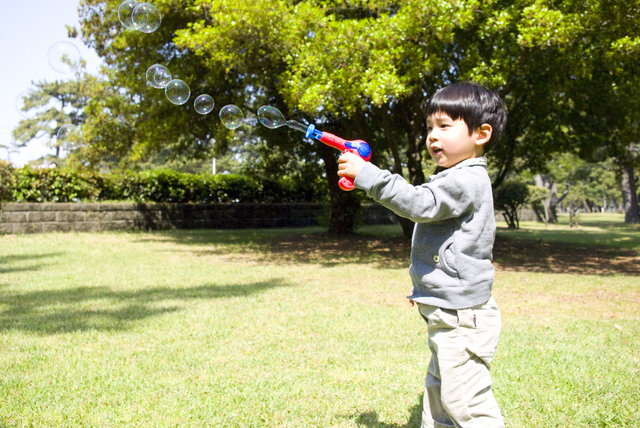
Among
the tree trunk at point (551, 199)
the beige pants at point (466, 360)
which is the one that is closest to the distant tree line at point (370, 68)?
the beige pants at point (466, 360)

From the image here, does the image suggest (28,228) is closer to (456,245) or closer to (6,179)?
(6,179)

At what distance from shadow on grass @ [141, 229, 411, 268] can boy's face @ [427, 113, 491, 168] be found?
22.7ft

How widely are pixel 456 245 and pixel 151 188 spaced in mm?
16143

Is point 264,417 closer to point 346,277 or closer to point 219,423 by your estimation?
point 219,423

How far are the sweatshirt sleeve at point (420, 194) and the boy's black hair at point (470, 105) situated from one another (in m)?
0.28

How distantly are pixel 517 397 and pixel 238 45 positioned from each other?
8.13 m

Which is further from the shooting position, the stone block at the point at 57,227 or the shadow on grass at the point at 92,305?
the stone block at the point at 57,227

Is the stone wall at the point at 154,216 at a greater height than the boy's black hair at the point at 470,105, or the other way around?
the boy's black hair at the point at 470,105

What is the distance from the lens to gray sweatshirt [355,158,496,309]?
6.95 ft

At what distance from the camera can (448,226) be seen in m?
2.29

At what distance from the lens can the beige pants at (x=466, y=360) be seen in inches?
85.4

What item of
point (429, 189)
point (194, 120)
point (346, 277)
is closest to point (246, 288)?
point (346, 277)

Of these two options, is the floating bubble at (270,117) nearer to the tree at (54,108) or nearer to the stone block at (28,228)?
the stone block at (28,228)

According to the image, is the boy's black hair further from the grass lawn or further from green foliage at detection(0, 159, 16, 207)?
green foliage at detection(0, 159, 16, 207)
